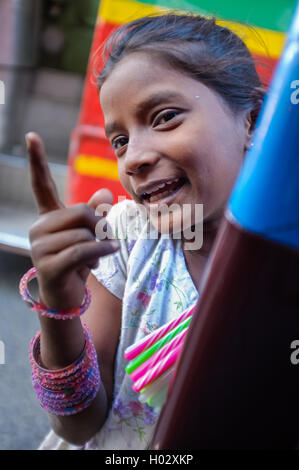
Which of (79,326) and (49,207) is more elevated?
(49,207)

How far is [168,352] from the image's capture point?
42 cm

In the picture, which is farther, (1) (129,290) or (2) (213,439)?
(1) (129,290)

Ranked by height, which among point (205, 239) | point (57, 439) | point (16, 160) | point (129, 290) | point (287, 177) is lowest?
point (16, 160)

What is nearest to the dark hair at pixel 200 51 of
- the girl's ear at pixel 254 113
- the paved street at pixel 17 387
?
the girl's ear at pixel 254 113

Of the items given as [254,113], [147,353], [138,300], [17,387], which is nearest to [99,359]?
[138,300]

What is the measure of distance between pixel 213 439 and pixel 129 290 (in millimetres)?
375

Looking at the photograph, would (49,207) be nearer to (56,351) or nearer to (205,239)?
(56,351)

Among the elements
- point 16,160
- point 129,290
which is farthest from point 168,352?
point 16,160

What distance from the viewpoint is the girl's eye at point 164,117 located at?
1.70 feet

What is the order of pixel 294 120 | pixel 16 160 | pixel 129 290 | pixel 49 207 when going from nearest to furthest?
pixel 294 120
pixel 49 207
pixel 129 290
pixel 16 160

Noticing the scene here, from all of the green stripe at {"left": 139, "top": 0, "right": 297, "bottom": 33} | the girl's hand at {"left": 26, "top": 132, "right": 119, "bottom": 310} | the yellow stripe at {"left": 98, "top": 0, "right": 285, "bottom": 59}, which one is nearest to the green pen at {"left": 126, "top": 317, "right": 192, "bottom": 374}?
the girl's hand at {"left": 26, "top": 132, "right": 119, "bottom": 310}

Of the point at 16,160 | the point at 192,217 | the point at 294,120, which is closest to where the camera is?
the point at 294,120

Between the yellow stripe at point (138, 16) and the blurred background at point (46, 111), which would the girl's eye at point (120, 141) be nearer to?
the blurred background at point (46, 111)

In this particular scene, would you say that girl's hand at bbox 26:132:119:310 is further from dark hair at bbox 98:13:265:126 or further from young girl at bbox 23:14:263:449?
dark hair at bbox 98:13:265:126
